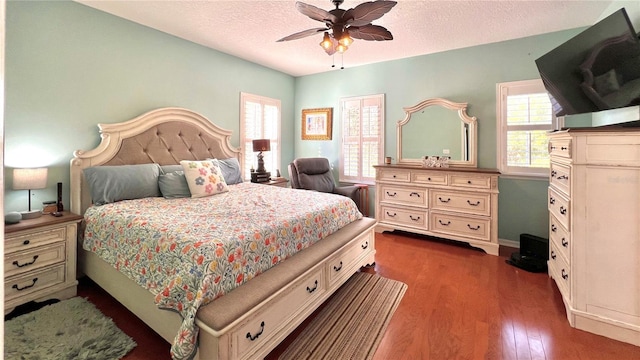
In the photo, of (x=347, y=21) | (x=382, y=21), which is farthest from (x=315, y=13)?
(x=382, y=21)

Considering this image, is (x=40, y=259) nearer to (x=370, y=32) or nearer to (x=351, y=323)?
(x=351, y=323)

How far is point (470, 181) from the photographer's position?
11.3 feet

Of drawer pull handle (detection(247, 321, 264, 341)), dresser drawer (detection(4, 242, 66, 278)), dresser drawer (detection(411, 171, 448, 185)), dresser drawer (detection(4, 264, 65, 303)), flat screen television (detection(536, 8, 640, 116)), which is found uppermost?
flat screen television (detection(536, 8, 640, 116))

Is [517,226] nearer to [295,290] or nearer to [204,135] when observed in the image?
[295,290]

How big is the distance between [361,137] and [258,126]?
5.63ft

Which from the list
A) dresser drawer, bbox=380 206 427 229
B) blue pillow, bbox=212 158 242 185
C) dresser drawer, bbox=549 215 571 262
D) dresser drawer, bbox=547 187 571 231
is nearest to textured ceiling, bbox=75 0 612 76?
blue pillow, bbox=212 158 242 185

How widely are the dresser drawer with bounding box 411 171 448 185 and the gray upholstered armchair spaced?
0.88 m

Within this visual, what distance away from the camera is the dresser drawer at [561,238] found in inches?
81.8

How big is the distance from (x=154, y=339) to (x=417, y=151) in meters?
3.71

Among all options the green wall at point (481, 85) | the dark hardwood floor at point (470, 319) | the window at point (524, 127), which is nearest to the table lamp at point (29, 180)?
the dark hardwood floor at point (470, 319)

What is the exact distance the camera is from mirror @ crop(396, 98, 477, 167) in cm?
375

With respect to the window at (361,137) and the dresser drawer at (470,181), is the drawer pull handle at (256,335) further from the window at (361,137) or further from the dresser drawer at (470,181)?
the window at (361,137)

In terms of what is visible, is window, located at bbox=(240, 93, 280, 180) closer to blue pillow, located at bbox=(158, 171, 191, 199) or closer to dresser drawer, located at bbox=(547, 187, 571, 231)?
blue pillow, located at bbox=(158, 171, 191, 199)

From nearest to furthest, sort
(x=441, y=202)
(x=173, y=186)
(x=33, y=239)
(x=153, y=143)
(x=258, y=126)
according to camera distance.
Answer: (x=33, y=239) < (x=173, y=186) < (x=153, y=143) < (x=441, y=202) < (x=258, y=126)
